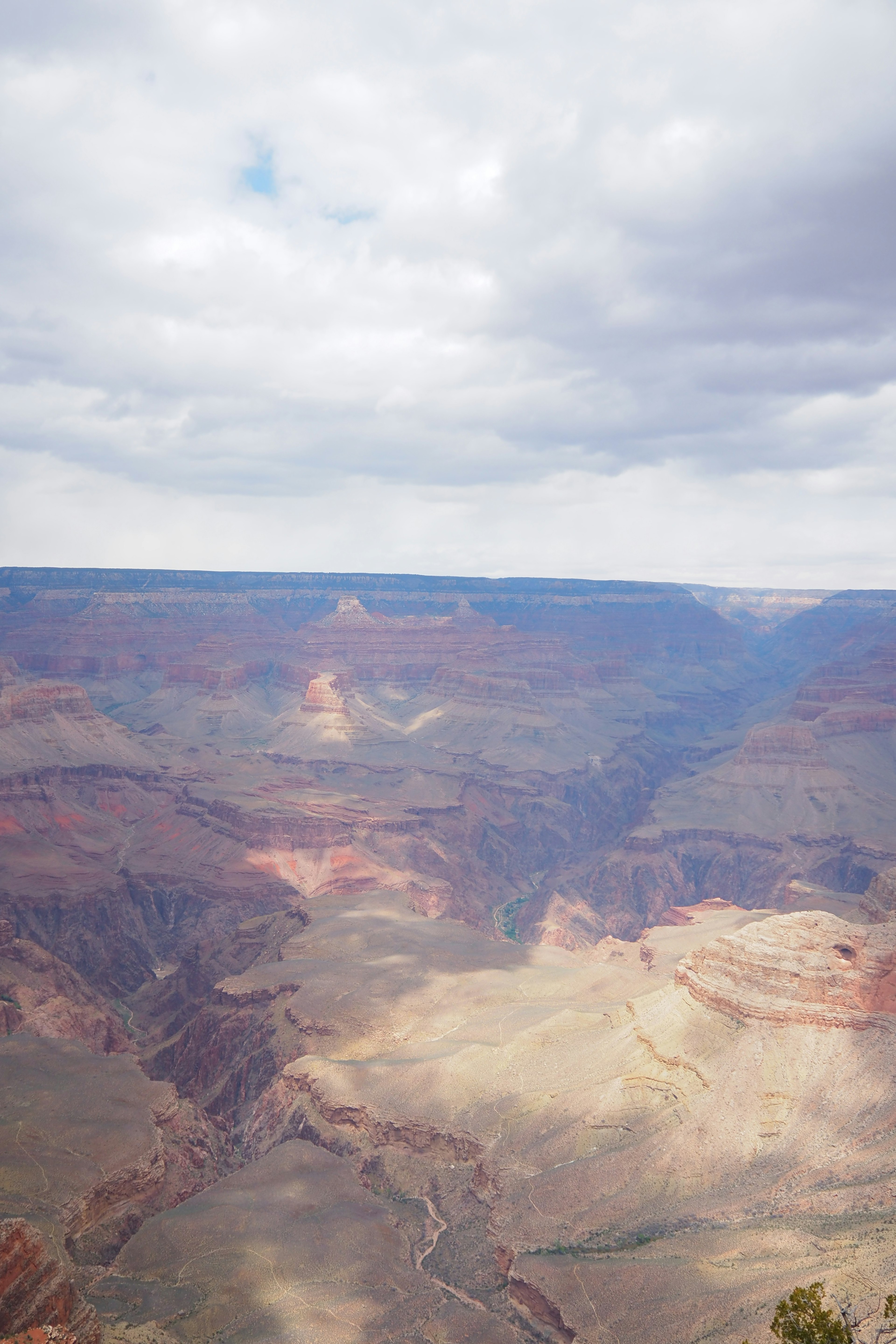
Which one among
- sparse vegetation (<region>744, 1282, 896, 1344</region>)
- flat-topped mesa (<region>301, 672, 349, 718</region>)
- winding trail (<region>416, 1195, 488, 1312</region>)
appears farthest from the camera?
flat-topped mesa (<region>301, 672, 349, 718</region>)

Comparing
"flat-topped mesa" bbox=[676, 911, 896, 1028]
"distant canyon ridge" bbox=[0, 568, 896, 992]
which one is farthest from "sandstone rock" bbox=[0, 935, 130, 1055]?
"flat-topped mesa" bbox=[676, 911, 896, 1028]

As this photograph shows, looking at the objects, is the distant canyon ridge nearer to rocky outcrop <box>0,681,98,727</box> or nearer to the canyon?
rocky outcrop <box>0,681,98,727</box>

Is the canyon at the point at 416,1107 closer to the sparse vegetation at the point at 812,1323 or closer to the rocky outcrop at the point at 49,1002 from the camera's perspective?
the rocky outcrop at the point at 49,1002

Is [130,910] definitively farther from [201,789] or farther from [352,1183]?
[352,1183]

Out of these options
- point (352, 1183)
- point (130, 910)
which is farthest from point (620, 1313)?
point (130, 910)

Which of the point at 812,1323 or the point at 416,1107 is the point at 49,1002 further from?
the point at 812,1323

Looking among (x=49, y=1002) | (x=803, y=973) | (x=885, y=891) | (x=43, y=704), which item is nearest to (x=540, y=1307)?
(x=803, y=973)

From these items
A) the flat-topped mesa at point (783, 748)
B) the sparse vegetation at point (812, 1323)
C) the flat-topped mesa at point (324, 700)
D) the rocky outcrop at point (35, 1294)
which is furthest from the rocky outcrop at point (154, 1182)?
the flat-topped mesa at point (324, 700)
